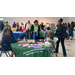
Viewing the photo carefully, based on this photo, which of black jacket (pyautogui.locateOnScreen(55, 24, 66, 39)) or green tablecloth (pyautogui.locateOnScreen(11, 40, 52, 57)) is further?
black jacket (pyautogui.locateOnScreen(55, 24, 66, 39))

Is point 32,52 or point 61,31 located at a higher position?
point 61,31

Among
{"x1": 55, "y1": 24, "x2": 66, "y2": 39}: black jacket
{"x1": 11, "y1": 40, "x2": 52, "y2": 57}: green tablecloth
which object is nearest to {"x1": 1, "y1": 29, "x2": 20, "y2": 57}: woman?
{"x1": 11, "y1": 40, "x2": 52, "y2": 57}: green tablecloth

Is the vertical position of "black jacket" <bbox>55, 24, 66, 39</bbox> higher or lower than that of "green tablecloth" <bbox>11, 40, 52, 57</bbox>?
higher

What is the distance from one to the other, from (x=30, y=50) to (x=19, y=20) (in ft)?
45.6

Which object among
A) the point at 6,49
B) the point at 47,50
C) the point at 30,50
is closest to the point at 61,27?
the point at 47,50

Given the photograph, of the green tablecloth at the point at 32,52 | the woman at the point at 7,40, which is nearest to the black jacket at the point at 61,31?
the green tablecloth at the point at 32,52

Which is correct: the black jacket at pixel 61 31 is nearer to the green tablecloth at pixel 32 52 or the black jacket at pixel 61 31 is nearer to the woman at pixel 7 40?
the green tablecloth at pixel 32 52

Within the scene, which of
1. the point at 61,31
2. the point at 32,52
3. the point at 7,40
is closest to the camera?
the point at 32,52

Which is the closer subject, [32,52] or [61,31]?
[32,52]

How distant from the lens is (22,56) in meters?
2.32

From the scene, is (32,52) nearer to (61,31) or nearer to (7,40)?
(7,40)

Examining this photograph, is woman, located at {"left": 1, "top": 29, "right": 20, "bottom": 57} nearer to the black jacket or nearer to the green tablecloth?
the green tablecloth

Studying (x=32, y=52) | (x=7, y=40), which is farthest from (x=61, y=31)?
(x=7, y=40)

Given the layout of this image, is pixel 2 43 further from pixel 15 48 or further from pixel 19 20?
pixel 19 20
